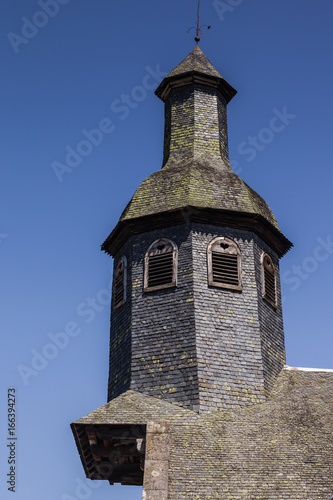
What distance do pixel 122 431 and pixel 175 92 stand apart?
40.3 ft

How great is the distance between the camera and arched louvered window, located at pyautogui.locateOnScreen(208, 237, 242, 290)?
69.8ft

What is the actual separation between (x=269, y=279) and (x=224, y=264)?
5.66ft

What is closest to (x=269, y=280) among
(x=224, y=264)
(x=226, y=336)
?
(x=224, y=264)

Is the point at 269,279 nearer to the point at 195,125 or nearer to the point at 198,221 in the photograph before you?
the point at 198,221

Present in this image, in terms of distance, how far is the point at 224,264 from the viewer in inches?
851

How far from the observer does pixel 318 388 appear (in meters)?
20.8

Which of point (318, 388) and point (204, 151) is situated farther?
point (204, 151)

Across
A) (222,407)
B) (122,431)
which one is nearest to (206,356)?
(222,407)

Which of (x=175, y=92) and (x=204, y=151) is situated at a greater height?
(x=175, y=92)

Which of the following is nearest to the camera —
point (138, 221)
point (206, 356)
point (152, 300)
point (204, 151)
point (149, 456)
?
point (149, 456)

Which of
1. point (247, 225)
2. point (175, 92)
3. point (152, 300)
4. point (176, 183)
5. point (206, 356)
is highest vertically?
point (175, 92)

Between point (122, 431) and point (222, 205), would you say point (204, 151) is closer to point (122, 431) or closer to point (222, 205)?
point (222, 205)

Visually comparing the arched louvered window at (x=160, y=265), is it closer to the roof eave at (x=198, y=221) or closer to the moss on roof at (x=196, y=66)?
the roof eave at (x=198, y=221)

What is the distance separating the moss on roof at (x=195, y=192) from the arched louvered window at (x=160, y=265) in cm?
101
